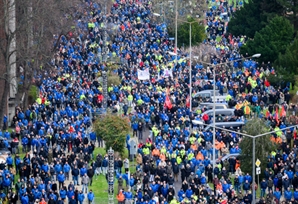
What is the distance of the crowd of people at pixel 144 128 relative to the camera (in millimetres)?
57750

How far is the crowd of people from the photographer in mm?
57750

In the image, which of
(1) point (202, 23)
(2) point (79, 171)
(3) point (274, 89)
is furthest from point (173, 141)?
(1) point (202, 23)

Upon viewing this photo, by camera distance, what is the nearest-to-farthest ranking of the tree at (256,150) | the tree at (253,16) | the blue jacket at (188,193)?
1. the blue jacket at (188,193)
2. the tree at (256,150)
3. the tree at (253,16)

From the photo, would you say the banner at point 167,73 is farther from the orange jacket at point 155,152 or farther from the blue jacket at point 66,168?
the blue jacket at point 66,168

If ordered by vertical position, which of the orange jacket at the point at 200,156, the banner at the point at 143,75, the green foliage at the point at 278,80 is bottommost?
the orange jacket at the point at 200,156

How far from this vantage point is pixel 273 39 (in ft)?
288

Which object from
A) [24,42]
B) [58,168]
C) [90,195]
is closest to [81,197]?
[90,195]

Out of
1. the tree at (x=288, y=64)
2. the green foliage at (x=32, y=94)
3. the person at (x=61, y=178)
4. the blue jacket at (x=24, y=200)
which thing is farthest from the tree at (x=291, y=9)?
Result: the blue jacket at (x=24, y=200)

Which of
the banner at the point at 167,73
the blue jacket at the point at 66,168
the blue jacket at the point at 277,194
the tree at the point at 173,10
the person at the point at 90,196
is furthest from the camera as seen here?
the tree at the point at 173,10

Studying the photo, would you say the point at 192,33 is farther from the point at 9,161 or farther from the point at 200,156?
the point at 9,161

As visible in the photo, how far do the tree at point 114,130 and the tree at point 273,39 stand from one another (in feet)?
82.3

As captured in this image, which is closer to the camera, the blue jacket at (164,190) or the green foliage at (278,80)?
the blue jacket at (164,190)

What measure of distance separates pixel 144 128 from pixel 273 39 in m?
20.0

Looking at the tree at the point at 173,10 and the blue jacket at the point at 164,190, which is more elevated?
the tree at the point at 173,10
